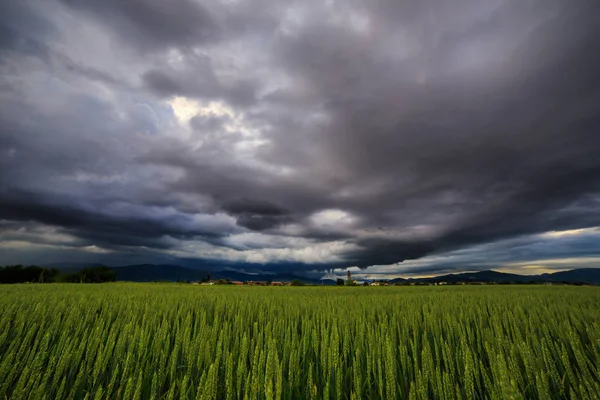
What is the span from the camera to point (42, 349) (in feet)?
7.45

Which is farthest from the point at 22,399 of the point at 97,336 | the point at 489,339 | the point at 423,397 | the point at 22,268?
the point at 22,268

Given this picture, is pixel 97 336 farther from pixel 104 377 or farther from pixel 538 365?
pixel 538 365

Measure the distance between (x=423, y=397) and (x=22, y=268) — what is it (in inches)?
2976

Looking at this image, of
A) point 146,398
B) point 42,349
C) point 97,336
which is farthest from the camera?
point 97,336

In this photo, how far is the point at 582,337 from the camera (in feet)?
12.8

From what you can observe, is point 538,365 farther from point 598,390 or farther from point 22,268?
point 22,268

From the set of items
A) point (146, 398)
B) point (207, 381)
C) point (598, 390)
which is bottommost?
point (146, 398)

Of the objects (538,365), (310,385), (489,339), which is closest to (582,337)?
(489,339)

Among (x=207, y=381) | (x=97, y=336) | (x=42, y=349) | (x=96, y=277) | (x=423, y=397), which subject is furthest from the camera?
(x=96, y=277)

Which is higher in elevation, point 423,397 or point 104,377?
point 423,397

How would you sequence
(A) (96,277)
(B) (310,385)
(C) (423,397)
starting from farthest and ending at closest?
(A) (96,277)
(B) (310,385)
(C) (423,397)

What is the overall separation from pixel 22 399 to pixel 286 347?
1779 millimetres

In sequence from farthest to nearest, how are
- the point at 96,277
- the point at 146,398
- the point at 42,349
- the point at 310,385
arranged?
the point at 96,277, the point at 42,349, the point at 146,398, the point at 310,385

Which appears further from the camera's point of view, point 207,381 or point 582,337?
point 582,337
